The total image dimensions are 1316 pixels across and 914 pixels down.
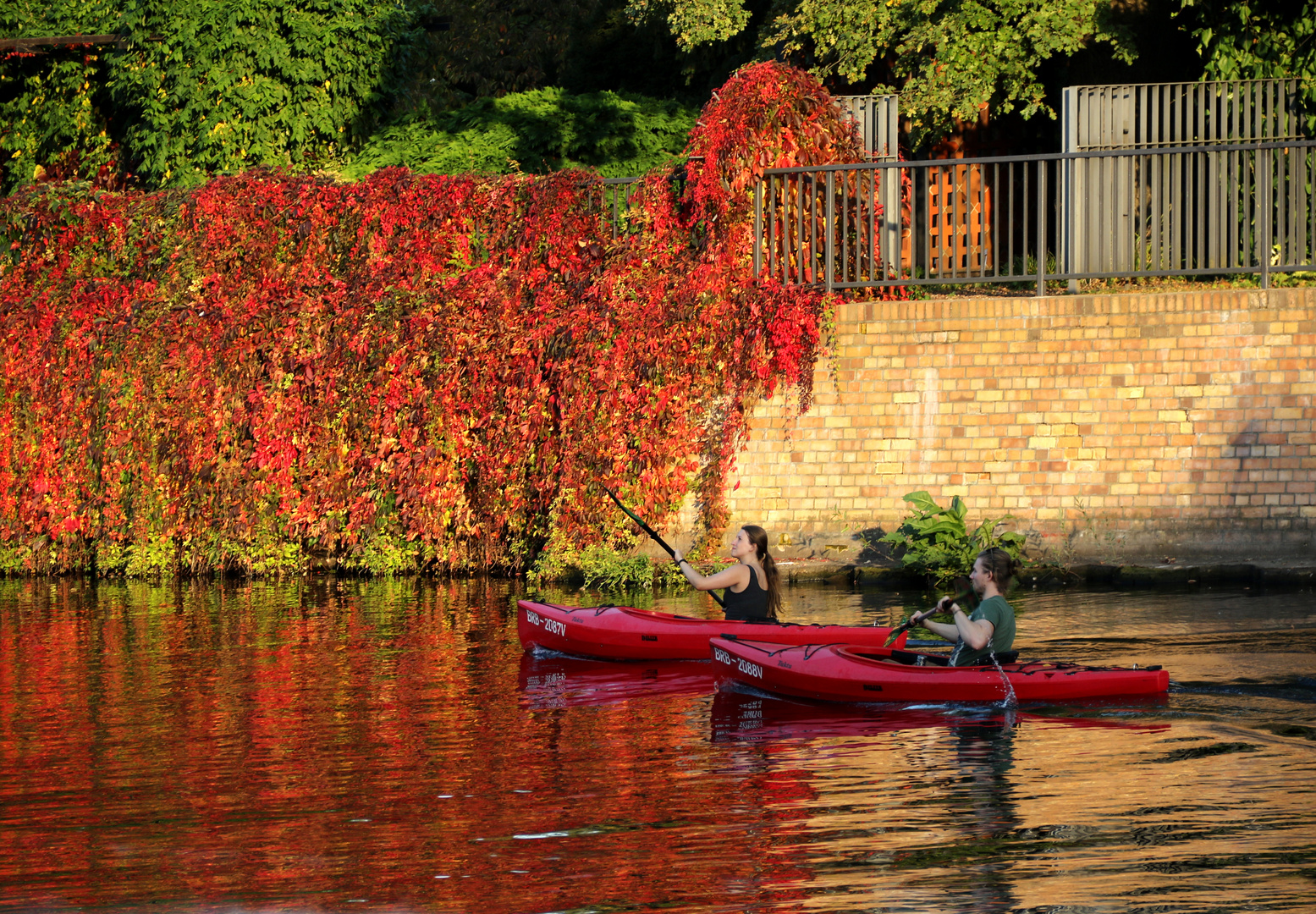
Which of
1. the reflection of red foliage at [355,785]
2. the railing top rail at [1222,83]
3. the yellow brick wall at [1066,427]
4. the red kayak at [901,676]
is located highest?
the railing top rail at [1222,83]

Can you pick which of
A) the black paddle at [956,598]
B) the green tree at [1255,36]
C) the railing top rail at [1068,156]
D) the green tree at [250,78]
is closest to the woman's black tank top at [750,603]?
the black paddle at [956,598]

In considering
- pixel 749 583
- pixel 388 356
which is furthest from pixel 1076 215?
pixel 388 356

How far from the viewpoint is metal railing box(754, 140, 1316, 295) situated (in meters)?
15.4

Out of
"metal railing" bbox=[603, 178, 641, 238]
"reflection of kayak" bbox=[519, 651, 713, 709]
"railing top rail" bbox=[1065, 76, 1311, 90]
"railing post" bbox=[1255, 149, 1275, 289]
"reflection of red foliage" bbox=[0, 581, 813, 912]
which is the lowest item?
"reflection of kayak" bbox=[519, 651, 713, 709]

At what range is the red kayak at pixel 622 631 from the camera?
11.9 m

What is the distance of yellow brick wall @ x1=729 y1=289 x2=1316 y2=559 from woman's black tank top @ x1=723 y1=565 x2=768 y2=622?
4192 mm

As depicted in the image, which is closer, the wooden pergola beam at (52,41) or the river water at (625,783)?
the river water at (625,783)

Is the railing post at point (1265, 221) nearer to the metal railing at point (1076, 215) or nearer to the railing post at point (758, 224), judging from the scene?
the metal railing at point (1076, 215)

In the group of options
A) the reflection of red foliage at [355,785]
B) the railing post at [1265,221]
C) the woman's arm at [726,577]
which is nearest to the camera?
the reflection of red foliage at [355,785]

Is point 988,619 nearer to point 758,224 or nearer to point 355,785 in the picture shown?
point 355,785

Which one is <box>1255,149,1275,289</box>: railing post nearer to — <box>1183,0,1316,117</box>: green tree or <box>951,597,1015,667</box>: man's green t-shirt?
<box>1183,0,1316,117</box>: green tree

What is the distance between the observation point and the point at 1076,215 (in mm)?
15914

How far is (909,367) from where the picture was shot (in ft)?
52.4

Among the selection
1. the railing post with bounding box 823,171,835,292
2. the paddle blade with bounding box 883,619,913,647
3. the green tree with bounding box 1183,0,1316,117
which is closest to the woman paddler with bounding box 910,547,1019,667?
the paddle blade with bounding box 883,619,913,647
